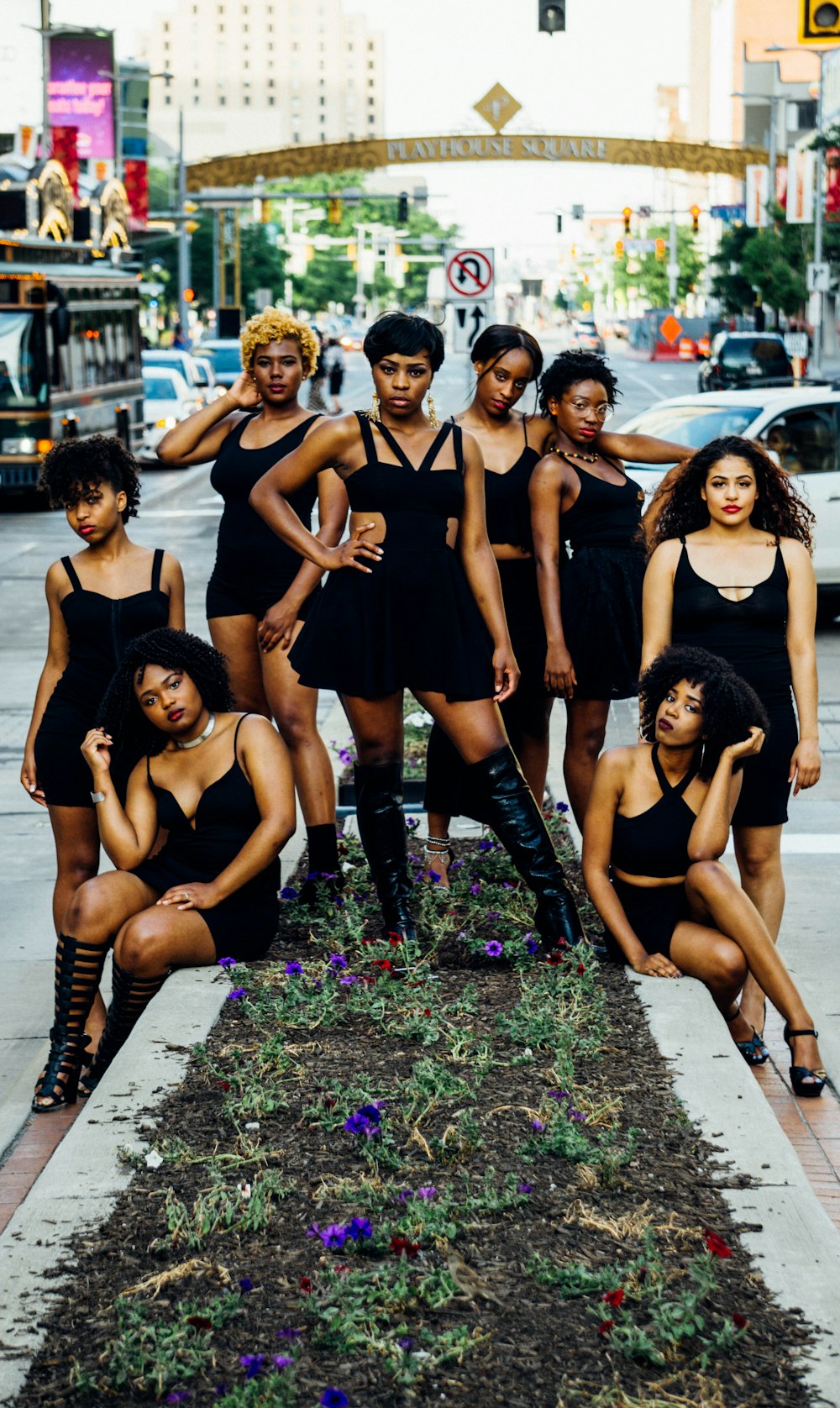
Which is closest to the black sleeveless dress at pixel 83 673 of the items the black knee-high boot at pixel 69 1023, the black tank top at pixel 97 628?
the black tank top at pixel 97 628

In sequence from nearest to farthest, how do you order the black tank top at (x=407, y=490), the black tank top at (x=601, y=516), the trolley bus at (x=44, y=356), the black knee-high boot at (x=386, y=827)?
the black tank top at (x=407, y=490)
the black knee-high boot at (x=386, y=827)
the black tank top at (x=601, y=516)
the trolley bus at (x=44, y=356)

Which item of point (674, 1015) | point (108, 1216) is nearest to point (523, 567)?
point (674, 1015)

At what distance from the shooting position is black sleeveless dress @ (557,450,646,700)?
20.6 ft

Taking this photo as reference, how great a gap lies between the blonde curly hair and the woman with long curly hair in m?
1.47

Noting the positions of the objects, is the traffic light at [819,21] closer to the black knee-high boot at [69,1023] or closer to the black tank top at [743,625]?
the black tank top at [743,625]

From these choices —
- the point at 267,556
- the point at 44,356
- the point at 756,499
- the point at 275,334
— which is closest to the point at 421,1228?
the point at 756,499

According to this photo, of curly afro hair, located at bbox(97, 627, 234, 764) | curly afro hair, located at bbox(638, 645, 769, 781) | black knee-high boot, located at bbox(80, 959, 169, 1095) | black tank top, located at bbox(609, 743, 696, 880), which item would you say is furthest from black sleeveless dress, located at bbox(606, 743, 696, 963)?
black knee-high boot, located at bbox(80, 959, 169, 1095)

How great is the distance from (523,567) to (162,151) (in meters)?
141

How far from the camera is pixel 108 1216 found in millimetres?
3701

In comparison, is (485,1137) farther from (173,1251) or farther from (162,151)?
(162,151)

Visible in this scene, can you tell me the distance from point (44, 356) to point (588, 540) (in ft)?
64.1

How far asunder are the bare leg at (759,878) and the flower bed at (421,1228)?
1.63 ft

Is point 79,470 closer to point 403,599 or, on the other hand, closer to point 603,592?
point 403,599

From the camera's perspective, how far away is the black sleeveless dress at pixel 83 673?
18.0 feet
